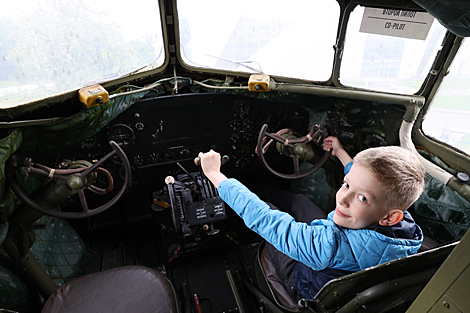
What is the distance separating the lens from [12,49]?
5.90ft

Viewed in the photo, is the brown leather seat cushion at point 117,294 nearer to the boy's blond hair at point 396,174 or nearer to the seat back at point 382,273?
the seat back at point 382,273

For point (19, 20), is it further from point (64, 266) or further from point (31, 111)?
point (64, 266)

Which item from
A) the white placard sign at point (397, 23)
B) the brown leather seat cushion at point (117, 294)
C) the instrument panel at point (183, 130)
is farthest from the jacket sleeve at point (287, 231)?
the white placard sign at point (397, 23)

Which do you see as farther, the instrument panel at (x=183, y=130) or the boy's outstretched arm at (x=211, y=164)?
the instrument panel at (x=183, y=130)

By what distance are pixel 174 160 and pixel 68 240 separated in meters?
1.17

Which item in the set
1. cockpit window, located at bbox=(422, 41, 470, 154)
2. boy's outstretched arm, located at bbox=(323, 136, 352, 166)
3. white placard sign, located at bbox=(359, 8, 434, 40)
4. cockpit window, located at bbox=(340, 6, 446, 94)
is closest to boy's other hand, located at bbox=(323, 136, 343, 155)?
boy's outstretched arm, located at bbox=(323, 136, 352, 166)

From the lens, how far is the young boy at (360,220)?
3.59 ft

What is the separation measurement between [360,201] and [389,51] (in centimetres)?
147

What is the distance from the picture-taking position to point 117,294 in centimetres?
158

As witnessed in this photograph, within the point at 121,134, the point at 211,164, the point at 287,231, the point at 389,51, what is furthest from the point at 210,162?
the point at 389,51

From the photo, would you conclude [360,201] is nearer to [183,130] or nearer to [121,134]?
Answer: [183,130]

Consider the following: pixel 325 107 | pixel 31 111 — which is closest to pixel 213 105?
pixel 325 107

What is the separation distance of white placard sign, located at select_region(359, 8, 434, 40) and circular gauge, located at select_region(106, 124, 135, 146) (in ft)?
6.43

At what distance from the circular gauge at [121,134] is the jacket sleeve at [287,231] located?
140cm
